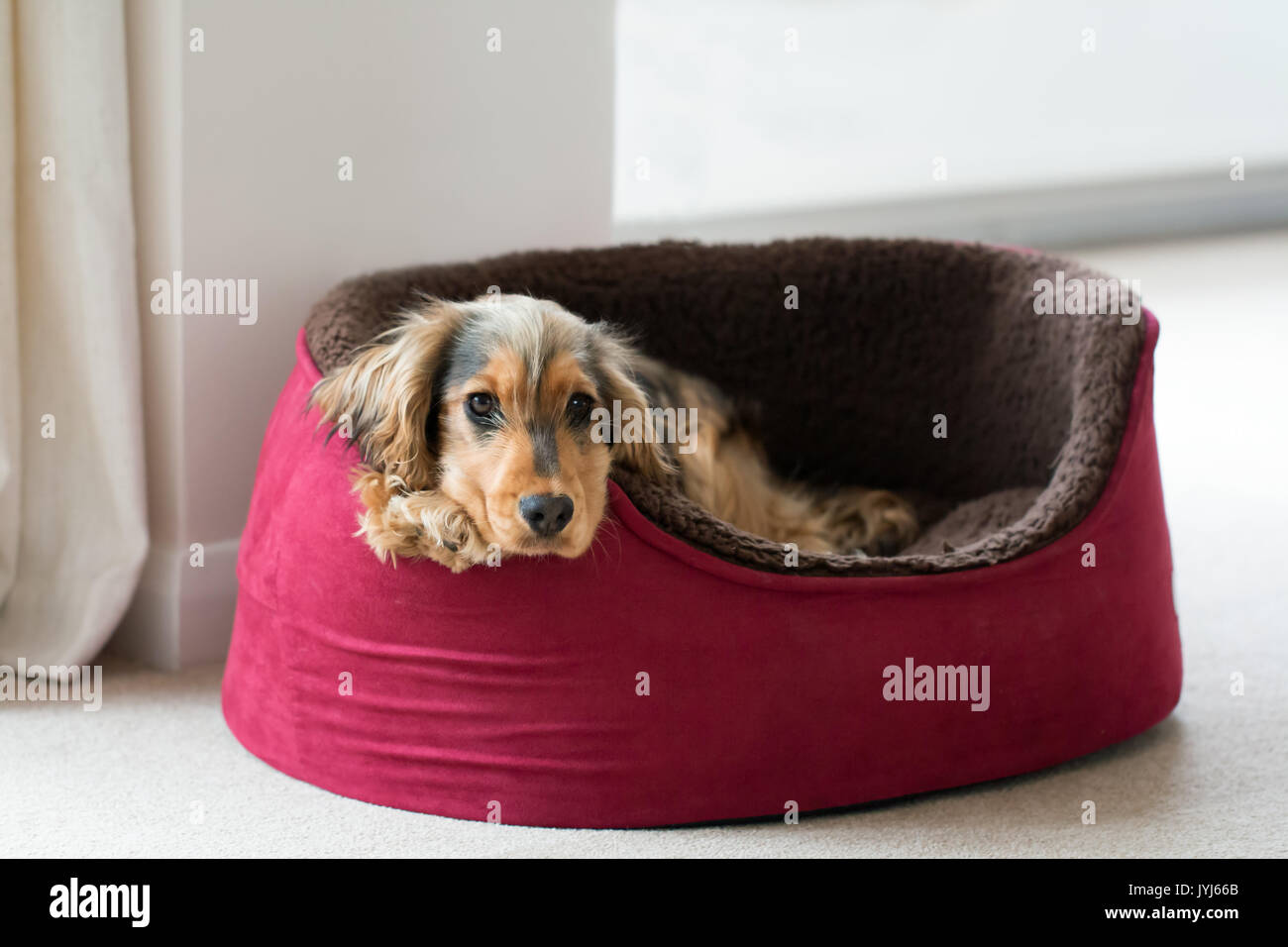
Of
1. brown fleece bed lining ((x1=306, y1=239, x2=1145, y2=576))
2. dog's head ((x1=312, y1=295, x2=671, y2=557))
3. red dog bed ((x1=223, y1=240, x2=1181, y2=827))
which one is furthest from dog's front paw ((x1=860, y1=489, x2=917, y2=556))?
dog's head ((x1=312, y1=295, x2=671, y2=557))

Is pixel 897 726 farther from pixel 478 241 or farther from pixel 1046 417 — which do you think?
pixel 478 241

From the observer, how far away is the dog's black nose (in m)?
1.96

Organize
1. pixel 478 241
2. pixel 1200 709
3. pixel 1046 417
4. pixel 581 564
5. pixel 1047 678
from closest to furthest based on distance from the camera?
pixel 581 564 → pixel 1047 678 → pixel 1200 709 → pixel 1046 417 → pixel 478 241

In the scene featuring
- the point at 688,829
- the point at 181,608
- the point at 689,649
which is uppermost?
the point at 689,649

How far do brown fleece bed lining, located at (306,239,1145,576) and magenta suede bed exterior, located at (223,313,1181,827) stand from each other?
539 millimetres

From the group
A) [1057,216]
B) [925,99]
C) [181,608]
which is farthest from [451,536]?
[1057,216]

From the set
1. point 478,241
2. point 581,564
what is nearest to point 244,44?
point 478,241

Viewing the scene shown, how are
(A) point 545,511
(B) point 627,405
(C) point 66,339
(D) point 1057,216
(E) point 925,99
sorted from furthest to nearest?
(D) point 1057,216
(E) point 925,99
(C) point 66,339
(B) point 627,405
(A) point 545,511

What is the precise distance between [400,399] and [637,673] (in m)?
0.55

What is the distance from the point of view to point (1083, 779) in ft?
7.75

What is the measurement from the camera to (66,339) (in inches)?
107

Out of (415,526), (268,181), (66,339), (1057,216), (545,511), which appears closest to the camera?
(545,511)

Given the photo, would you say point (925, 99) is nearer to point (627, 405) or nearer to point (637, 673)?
point (627, 405)

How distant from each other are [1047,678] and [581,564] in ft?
2.66
